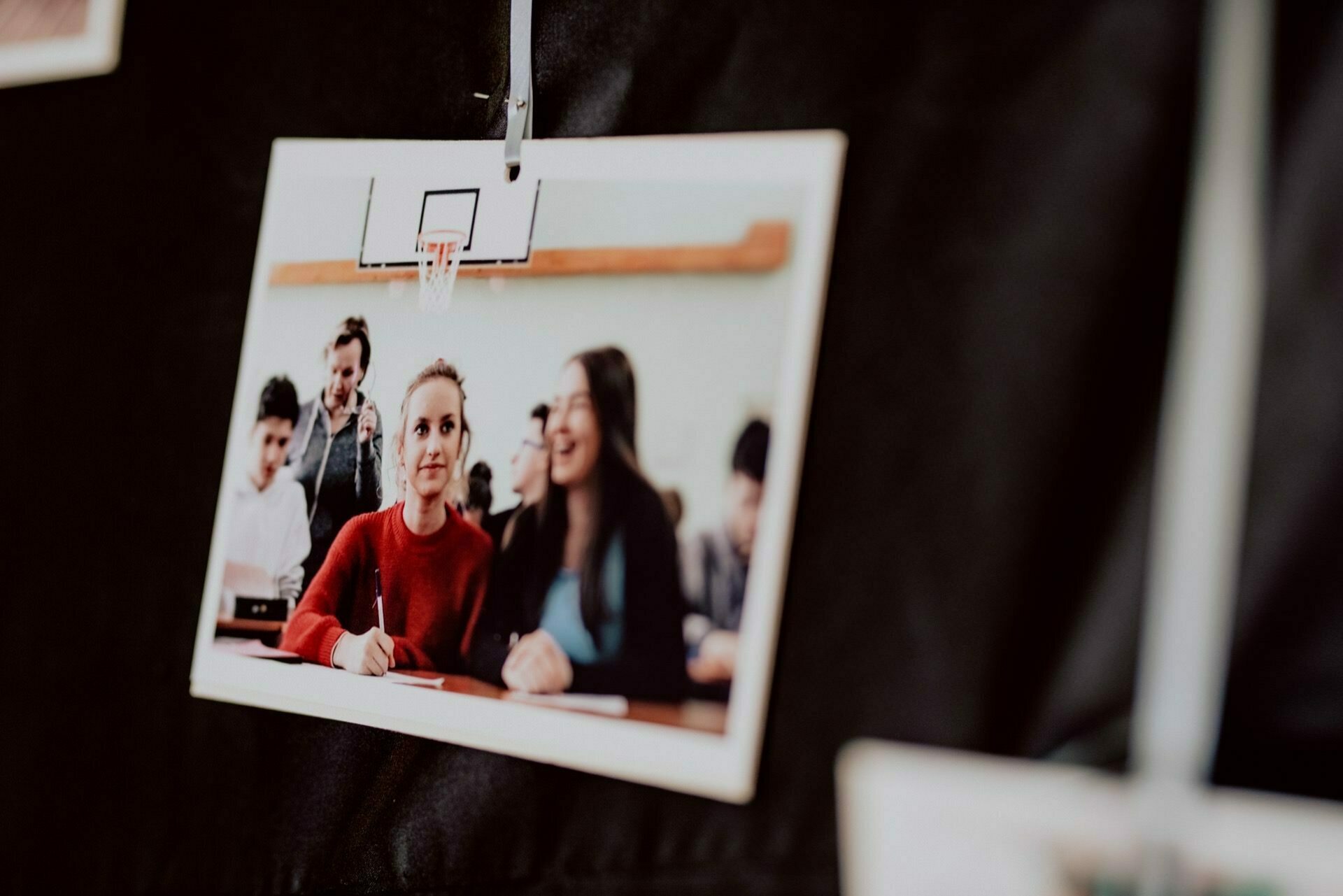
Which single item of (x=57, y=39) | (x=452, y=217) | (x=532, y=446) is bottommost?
(x=532, y=446)

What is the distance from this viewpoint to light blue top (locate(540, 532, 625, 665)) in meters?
0.38

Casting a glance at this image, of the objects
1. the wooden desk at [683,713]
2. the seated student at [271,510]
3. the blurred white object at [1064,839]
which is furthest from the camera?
the seated student at [271,510]

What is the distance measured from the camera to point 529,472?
1.33ft

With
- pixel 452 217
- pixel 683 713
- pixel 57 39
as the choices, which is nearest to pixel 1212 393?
pixel 683 713

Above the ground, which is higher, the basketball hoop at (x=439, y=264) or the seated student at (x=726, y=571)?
the basketball hoop at (x=439, y=264)

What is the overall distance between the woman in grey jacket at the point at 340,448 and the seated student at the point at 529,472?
72mm

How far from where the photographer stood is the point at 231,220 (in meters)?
0.51

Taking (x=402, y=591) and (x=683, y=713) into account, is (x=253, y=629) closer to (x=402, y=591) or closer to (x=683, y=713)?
(x=402, y=591)

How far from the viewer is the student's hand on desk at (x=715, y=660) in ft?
1.20

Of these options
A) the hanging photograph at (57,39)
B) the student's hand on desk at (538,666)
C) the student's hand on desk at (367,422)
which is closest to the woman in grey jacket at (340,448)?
the student's hand on desk at (367,422)

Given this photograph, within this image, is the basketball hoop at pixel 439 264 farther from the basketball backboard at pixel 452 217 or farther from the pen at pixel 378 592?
the pen at pixel 378 592

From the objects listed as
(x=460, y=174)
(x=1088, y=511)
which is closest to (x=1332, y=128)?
(x=1088, y=511)

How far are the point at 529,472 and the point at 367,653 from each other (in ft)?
0.38

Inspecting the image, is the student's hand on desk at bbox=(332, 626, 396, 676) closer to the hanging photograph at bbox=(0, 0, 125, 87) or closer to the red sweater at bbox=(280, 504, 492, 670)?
the red sweater at bbox=(280, 504, 492, 670)
